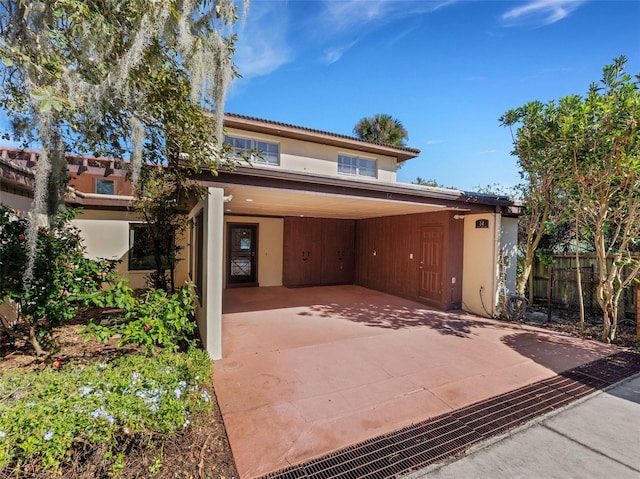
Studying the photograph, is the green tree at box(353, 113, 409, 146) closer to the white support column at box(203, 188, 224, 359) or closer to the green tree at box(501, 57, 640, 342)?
the green tree at box(501, 57, 640, 342)

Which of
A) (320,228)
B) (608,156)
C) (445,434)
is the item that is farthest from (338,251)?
(445,434)

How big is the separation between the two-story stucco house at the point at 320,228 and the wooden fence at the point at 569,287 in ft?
4.33

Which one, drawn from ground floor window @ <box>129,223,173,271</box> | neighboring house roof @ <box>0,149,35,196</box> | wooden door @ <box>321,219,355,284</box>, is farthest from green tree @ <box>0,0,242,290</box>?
wooden door @ <box>321,219,355,284</box>

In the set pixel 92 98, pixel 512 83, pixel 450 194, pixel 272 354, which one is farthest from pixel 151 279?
pixel 512 83

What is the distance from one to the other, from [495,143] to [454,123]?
132 cm

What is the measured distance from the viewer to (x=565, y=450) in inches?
94.2

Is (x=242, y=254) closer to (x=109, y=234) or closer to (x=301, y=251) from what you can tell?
(x=301, y=251)

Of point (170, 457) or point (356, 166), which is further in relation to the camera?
point (356, 166)

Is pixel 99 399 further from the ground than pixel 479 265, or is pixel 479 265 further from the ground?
pixel 479 265

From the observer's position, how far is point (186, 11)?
8.27 ft

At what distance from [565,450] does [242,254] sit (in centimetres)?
929

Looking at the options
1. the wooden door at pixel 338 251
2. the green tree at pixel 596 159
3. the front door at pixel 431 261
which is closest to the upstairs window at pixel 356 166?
the wooden door at pixel 338 251

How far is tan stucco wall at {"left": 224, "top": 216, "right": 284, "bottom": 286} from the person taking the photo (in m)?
10.4

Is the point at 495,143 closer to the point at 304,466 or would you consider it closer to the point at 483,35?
the point at 483,35
